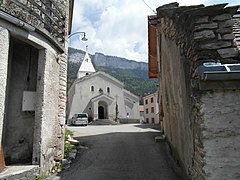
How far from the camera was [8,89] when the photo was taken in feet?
21.3

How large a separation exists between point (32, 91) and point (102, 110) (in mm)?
27388

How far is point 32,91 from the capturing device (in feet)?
21.2

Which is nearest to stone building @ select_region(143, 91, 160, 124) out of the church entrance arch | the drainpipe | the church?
the church

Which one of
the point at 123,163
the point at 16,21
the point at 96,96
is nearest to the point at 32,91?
the point at 16,21

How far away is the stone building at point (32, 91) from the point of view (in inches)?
228

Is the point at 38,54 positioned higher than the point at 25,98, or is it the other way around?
the point at 38,54

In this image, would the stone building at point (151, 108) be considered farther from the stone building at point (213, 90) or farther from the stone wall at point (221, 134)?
the stone wall at point (221, 134)

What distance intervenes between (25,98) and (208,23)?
17.0 ft

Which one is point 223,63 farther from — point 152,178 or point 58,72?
point 58,72

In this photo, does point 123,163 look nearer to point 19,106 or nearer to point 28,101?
point 28,101

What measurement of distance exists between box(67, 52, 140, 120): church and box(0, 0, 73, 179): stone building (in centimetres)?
2460

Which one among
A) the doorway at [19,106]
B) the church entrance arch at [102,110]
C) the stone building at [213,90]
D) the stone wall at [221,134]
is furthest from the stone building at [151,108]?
the stone wall at [221,134]

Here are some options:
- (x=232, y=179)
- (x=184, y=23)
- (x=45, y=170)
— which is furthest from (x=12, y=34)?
(x=232, y=179)

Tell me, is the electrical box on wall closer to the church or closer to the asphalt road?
the asphalt road
